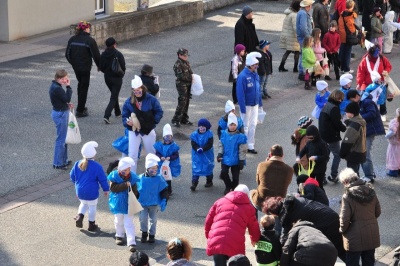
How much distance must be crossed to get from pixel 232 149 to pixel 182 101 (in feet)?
12.0

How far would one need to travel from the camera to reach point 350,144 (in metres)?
14.5

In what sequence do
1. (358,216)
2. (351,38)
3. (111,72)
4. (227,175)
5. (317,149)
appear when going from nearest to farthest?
(358,216) < (317,149) < (227,175) < (111,72) < (351,38)

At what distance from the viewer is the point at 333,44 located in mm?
21875

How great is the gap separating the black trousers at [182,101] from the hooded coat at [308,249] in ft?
24.3

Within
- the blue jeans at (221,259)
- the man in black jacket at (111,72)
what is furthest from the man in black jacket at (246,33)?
the blue jeans at (221,259)

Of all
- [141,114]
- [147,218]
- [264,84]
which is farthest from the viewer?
[264,84]

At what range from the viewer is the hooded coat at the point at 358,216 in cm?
1139

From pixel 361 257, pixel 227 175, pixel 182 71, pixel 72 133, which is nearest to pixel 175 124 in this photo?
pixel 182 71

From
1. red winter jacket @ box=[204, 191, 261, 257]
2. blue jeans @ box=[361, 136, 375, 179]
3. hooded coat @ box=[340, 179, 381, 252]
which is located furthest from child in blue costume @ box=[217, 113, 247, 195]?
hooded coat @ box=[340, 179, 381, 252]

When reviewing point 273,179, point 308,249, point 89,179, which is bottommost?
point 89,179

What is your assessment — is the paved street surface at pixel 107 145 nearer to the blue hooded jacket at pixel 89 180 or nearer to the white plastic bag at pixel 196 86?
the blue hooded jacket at pixel 89 180

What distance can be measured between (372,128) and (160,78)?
6.81m

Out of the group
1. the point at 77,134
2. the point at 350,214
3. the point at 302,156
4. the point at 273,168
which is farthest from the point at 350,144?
the point at 77,134

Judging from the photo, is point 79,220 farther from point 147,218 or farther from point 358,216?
point 358,216
